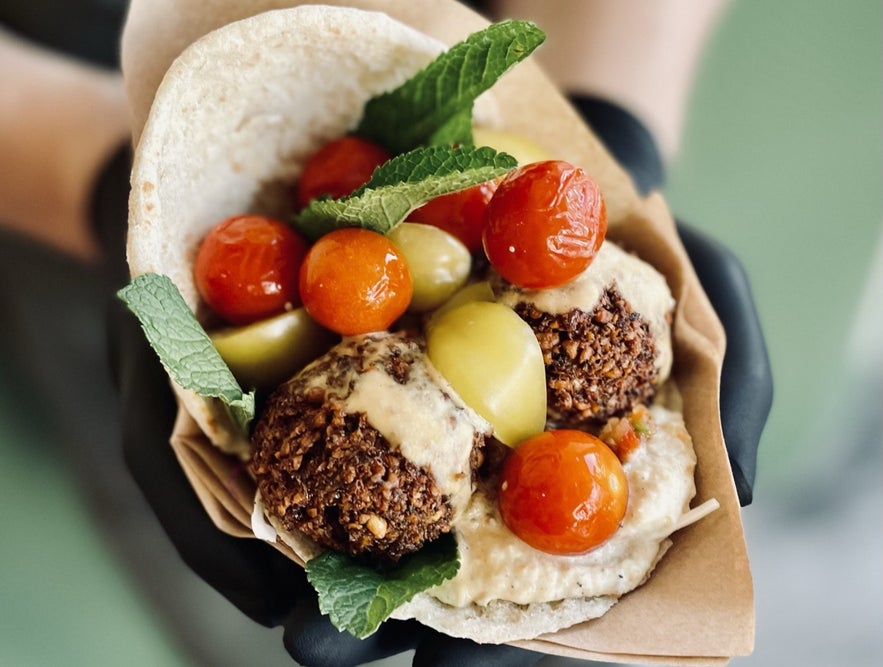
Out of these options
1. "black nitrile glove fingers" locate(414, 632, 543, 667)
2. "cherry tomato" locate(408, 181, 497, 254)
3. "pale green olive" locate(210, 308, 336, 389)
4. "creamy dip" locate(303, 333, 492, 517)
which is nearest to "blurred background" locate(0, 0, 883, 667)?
"black nitrile glove fingers" locate(414, 632, 543, 667)

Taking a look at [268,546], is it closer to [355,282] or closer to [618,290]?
[355,282]

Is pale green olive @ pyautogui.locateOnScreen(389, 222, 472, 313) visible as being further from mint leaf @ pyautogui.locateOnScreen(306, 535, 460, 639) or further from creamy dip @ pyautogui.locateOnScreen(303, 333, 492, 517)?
mint leaf @ pyautogui.locateOnScreen(306, 535, 460, 639)

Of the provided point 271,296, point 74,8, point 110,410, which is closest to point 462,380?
point 271,296

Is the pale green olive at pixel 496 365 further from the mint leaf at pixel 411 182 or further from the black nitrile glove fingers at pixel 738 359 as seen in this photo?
the black nitrile glove fingers at pixel 738 359

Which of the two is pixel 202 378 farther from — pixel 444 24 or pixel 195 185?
pixel 444 24

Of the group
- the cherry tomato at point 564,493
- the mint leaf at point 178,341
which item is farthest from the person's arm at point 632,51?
the mint leaf at point 178,341
